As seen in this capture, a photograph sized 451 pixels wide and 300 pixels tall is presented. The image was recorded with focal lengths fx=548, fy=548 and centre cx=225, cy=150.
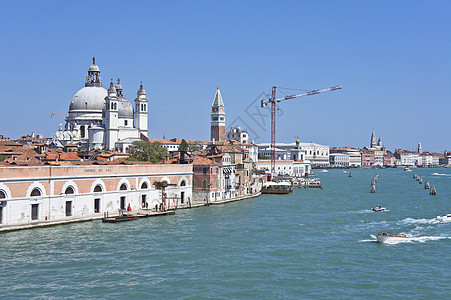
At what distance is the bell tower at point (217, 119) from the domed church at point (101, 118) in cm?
1779

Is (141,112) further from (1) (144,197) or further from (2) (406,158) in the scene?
(2) (406,158)

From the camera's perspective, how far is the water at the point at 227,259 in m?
15.3

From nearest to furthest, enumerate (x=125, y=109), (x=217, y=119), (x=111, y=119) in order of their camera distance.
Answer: (x=111, y=119) < (x=125, y=109) < (x=217, y=119)

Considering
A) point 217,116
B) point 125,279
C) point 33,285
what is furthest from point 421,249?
point 217,116

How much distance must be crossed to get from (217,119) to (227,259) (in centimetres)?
6663

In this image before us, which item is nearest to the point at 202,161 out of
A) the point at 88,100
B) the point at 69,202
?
the point at 69,202

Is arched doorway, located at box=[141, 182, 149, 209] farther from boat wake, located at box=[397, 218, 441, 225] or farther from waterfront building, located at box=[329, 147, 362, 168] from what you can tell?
waterfront building, located at box=[329, 147, 362, 168]

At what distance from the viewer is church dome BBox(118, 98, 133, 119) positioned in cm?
6744

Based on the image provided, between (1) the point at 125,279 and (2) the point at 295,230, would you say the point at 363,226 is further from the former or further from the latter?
(1) the point at 125,279

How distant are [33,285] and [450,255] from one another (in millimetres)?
14155

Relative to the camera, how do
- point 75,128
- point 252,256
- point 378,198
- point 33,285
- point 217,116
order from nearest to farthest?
point 33,285
point 252,256
point 378,198
point 75,128
point 217,116

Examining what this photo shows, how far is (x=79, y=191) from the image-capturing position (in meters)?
26.8

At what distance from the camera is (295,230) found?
24.8 metres

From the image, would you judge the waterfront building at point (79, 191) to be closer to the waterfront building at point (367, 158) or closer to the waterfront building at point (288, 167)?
the waterfront building at point (288, 167)
